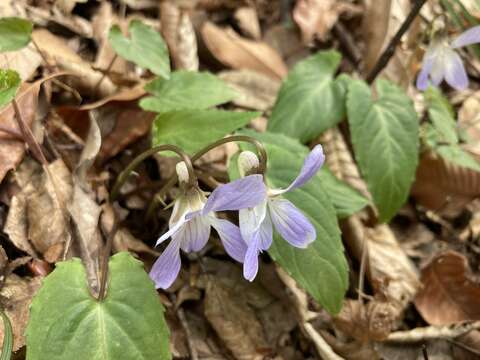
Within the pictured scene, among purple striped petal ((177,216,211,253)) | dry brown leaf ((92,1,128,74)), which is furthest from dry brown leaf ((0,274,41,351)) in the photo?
dry brown leaf ((92,1,128,74))

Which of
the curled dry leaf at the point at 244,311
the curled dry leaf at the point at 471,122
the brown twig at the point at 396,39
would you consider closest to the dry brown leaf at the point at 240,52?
the brown twig at the point at 396,39

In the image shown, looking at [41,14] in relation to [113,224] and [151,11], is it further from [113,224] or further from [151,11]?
[113,224]

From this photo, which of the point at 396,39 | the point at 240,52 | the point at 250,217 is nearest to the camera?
the point at 250,217

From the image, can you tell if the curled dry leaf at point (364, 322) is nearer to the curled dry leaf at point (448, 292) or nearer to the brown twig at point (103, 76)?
the curled dry leaf at point (448, 292)

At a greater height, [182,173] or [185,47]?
[182,173]

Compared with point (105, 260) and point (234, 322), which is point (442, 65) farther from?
point (105, 260)

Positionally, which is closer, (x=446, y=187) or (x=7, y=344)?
(x=7, y=344)

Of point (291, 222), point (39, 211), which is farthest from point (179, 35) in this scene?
point (291, 222)
